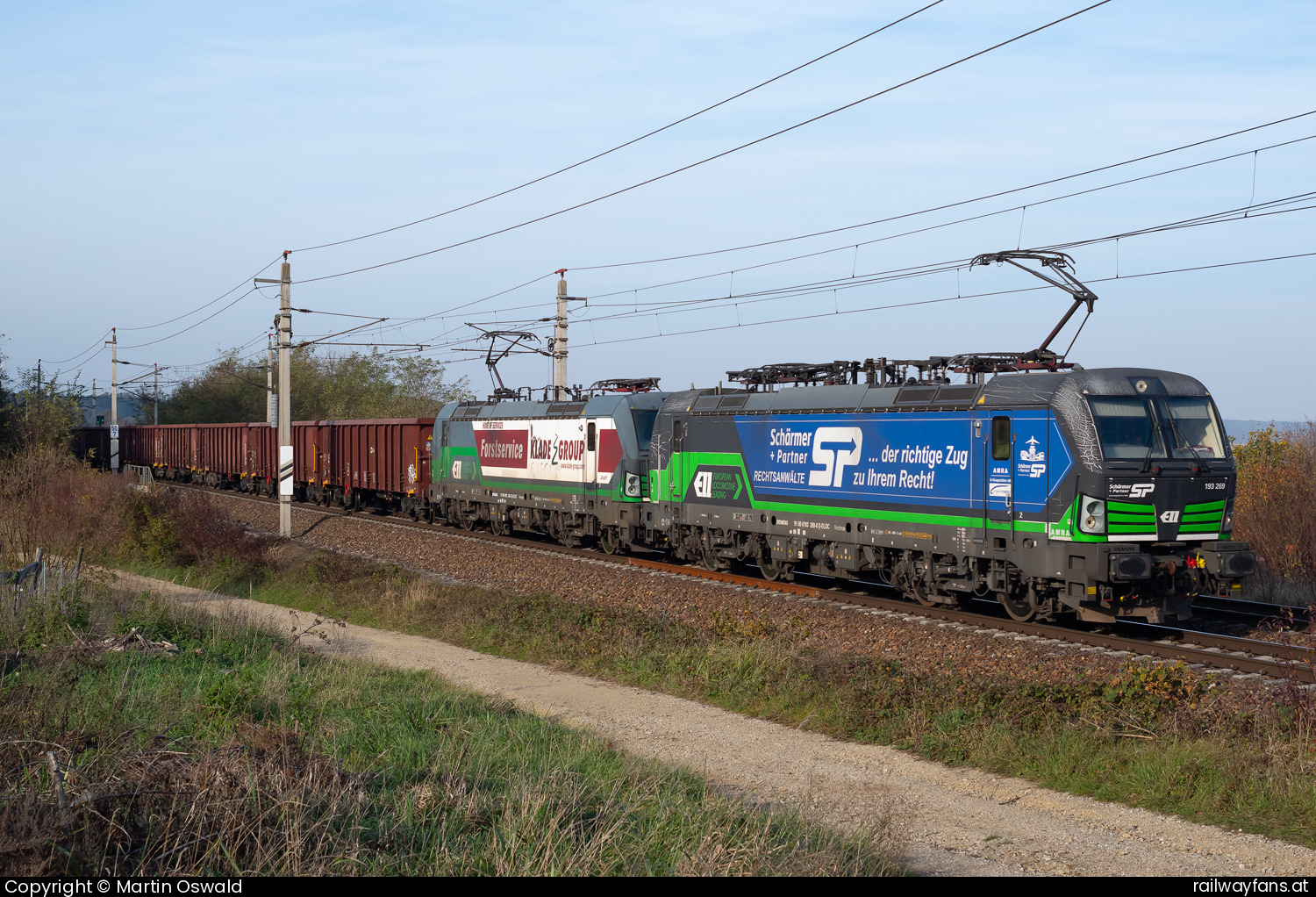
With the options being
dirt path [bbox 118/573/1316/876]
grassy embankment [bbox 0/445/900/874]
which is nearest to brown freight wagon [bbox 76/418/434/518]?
dirt path [bbox 118/573/1316/876]

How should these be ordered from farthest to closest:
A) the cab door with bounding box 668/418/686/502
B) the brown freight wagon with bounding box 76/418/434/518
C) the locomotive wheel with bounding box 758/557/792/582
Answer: the brown freight wagon with bounding box 76/418/434/518 → the cab door with bounding box 668/418/686/502 → the locomotive wheel with bounding box 758/557/792/582

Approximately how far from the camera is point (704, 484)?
2172 cm

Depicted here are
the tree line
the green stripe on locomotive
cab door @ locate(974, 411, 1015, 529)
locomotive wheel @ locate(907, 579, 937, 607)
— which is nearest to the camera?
cab door @ locate(974, 411, 1015, 529)

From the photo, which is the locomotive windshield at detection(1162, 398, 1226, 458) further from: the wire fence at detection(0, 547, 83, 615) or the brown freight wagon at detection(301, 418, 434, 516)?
the brown freight wagon at detection(301, 418, 434, 516)

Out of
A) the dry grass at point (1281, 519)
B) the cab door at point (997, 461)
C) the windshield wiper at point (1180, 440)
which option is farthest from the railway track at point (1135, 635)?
the dry grass at point (1281, 519)

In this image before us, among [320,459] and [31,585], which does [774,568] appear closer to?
[31,585]

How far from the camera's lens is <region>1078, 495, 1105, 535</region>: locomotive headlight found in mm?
13625

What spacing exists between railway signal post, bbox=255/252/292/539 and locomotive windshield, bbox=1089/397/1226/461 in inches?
887

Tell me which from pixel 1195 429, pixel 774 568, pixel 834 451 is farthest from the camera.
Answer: pixel 774 568

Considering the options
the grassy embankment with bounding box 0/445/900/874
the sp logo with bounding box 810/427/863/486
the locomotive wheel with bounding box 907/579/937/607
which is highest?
the sp logo with bounding box 810/427/863/486

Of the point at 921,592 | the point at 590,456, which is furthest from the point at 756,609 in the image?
the point at 590,456

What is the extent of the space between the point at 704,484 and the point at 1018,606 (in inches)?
302

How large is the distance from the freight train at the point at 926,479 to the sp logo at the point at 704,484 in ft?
0.13

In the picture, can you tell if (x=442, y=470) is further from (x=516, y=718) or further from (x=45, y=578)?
(x=516, y=718)
